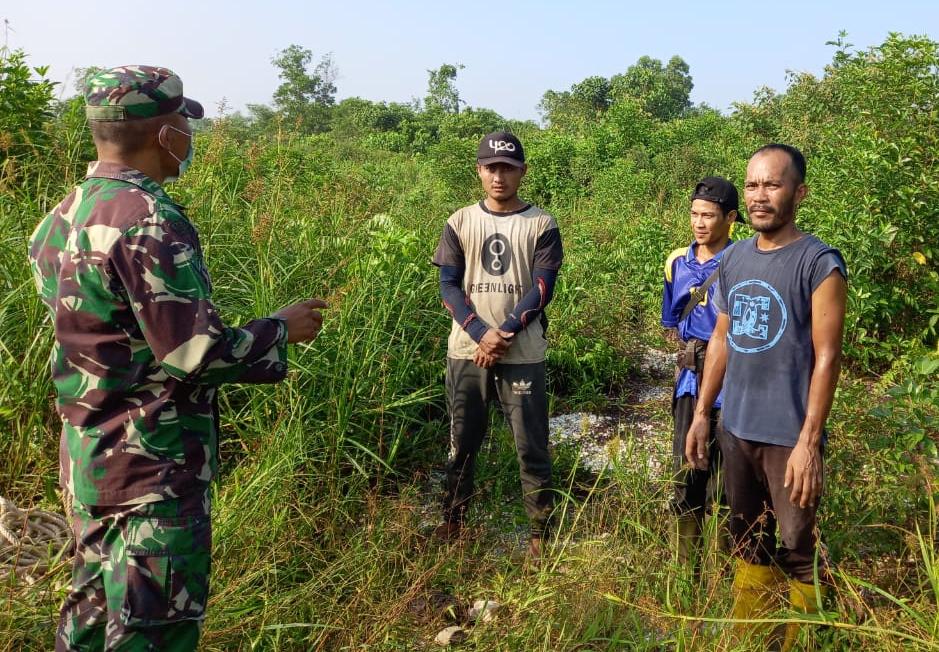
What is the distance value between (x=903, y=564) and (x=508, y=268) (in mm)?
1960

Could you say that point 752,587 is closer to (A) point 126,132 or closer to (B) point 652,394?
(A) point 126,132

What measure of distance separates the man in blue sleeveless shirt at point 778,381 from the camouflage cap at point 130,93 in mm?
1745

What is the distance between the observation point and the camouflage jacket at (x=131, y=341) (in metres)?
1.68

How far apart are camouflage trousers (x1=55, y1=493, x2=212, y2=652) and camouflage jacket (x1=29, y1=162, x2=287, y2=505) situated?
0.17 feet

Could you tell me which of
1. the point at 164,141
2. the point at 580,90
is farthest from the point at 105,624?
the point at 580,90

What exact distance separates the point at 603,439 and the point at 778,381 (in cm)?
212

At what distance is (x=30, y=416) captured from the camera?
3281 mm

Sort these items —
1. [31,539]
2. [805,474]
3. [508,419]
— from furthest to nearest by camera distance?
[508,419] → [31,539] → [805,474]

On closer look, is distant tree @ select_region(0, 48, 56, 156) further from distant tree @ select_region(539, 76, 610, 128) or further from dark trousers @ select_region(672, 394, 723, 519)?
distant tree @ select_region(539, 76, 610, 128)

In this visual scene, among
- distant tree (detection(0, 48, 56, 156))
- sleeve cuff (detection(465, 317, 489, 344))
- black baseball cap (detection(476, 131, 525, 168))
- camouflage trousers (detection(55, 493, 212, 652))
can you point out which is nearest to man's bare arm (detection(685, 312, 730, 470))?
sleeve cuff (detection(465, 317, 489, 344))

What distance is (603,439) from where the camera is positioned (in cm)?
439

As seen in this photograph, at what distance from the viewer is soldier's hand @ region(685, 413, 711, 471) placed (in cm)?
277

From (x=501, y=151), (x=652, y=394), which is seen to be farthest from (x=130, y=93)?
(x=652, y=394)

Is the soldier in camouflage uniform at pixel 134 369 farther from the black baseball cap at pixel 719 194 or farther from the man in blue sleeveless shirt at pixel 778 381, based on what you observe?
the black baseball cap at pixel 719 194
